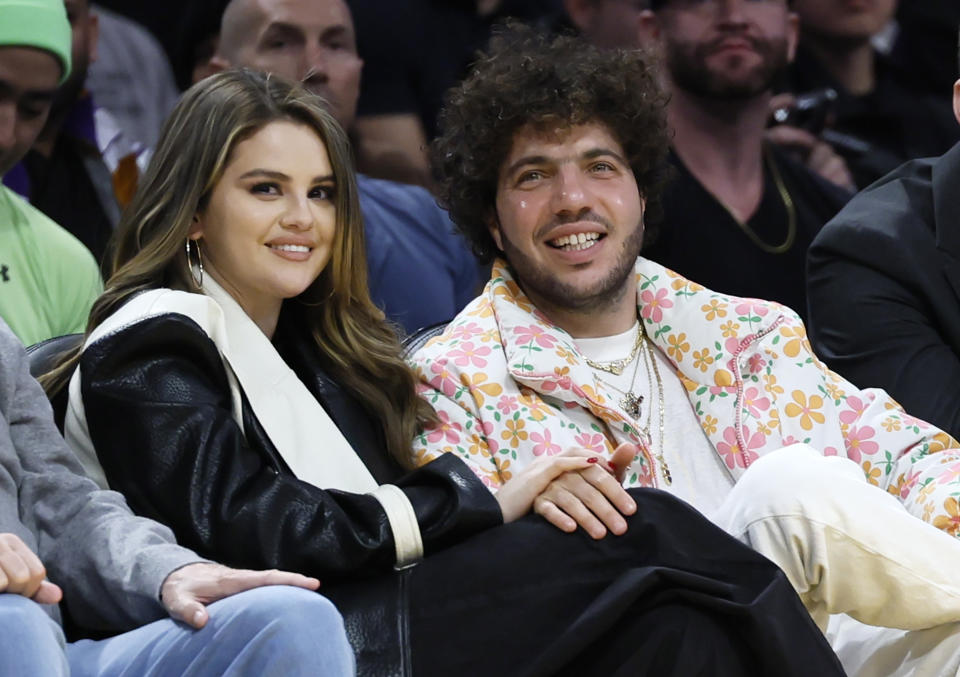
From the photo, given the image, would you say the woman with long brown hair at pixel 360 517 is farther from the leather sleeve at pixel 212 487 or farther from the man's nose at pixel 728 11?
the man's nose at pixel 728 11

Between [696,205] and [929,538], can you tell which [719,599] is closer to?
[929,538]

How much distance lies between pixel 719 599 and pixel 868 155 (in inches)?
98.3

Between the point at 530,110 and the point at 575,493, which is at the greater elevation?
the point at 530,110

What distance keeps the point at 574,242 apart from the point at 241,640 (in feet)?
3.75

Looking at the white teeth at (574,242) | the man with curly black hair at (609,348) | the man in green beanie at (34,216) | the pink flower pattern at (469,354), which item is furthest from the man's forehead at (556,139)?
the man in green beanie at (34,216)

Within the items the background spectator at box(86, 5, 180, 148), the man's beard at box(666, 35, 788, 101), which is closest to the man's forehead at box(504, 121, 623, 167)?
the man's beard at box(666, 35, 788, 101)

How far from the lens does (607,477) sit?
8.05 ft

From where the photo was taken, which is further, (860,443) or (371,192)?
(371,192)

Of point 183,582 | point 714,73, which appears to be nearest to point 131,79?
point 714,73

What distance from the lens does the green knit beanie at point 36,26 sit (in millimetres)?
3363

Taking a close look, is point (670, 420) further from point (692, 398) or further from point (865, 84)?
point (865, 84)

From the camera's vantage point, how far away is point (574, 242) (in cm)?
301

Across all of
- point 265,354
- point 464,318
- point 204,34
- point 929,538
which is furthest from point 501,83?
point 204,34

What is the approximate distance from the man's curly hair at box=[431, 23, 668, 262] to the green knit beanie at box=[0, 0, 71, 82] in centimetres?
78
